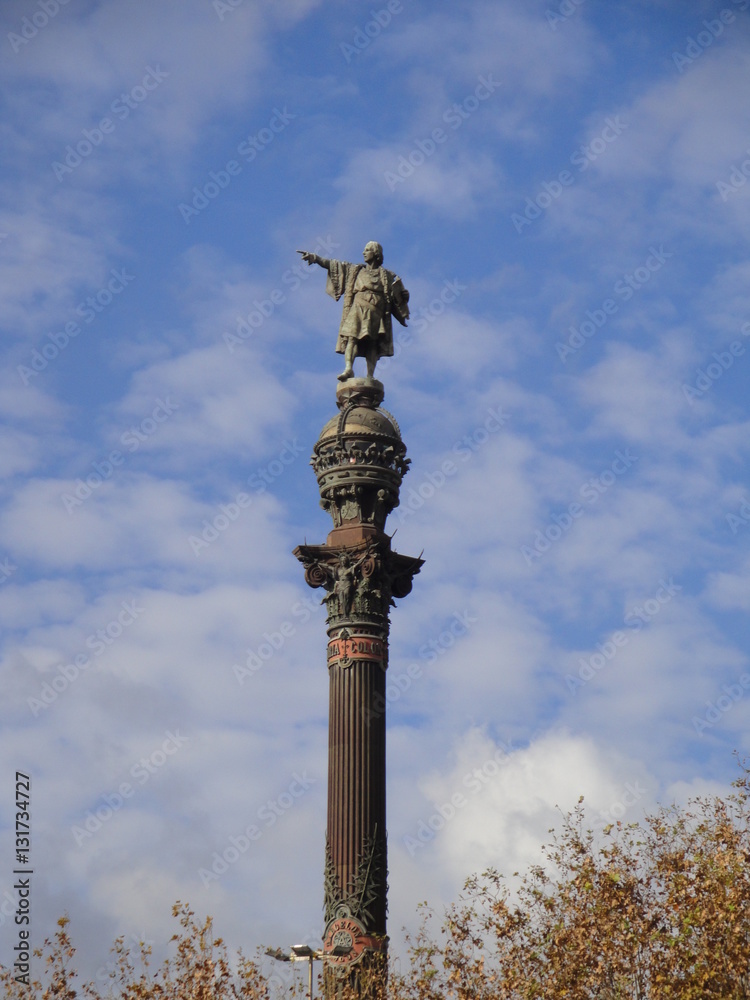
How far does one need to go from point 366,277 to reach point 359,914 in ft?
58.6

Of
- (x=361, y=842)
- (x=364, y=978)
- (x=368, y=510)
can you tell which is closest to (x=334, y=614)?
(x=368, y=510)

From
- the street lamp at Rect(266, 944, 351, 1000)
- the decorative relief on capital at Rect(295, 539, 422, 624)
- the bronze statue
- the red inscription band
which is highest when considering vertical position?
the bronze statue

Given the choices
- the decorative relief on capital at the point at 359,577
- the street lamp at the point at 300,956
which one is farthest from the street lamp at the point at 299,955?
the decorative relief on capital at the point at 359,577

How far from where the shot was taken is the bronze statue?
155ft

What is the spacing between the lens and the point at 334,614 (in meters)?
43.4

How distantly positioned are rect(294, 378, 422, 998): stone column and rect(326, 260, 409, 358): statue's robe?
1.56 meters

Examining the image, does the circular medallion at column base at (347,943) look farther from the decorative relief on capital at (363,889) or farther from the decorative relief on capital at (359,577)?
the decorative relief on capital at (359,577)

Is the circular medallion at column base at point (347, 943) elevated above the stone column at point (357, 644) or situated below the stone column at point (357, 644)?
below

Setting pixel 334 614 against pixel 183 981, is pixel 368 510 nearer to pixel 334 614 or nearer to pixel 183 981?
pixel 334 614

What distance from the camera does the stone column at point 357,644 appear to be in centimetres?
4012

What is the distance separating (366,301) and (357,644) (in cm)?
1043

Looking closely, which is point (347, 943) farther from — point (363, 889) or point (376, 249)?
point (376, 249)

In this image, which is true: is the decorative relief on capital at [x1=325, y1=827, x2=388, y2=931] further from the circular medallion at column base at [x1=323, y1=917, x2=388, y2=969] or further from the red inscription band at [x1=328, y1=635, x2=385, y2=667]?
the red inscription band at [x1=328, y1=635, x2=385, y2=667]

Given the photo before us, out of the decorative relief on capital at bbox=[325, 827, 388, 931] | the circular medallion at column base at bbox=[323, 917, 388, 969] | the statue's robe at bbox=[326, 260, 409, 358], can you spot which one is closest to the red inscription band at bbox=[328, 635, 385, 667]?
the decorative relief on capital at bbox=[325, 827, 388, 931]
